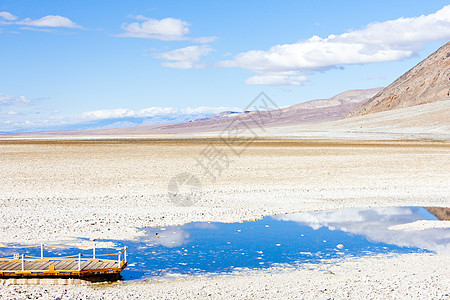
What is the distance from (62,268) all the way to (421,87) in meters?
116

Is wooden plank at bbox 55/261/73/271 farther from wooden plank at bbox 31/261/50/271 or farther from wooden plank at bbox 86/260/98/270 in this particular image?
wooden plank at bbox 86/260/98/270

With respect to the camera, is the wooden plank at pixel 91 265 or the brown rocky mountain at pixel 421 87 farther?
the brown rocky mountain at pixel 421 87

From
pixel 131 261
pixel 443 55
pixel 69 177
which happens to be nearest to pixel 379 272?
pixel 131 261

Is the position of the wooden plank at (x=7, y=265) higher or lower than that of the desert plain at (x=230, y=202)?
higher

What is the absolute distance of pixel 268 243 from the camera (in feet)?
36.0

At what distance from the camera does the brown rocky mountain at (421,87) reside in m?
105

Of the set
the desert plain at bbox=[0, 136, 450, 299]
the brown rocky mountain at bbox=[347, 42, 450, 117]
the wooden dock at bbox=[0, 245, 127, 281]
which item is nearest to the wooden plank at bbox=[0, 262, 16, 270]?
the wooden dock at bbox=[0, 245, 127, 281]

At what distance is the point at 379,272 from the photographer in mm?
8867

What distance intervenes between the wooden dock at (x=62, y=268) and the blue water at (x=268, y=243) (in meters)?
0.33

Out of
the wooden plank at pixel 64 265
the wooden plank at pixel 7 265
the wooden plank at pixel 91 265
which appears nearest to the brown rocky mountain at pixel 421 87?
the wooden plank at pixel 91 265

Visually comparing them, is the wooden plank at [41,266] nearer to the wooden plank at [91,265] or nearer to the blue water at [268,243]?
the wooden plank at [91,265]

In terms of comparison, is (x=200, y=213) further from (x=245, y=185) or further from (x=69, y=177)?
(x=69, y=177)

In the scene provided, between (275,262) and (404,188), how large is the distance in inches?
453

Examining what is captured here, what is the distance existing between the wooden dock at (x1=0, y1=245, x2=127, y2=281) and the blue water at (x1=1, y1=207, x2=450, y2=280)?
330mm
